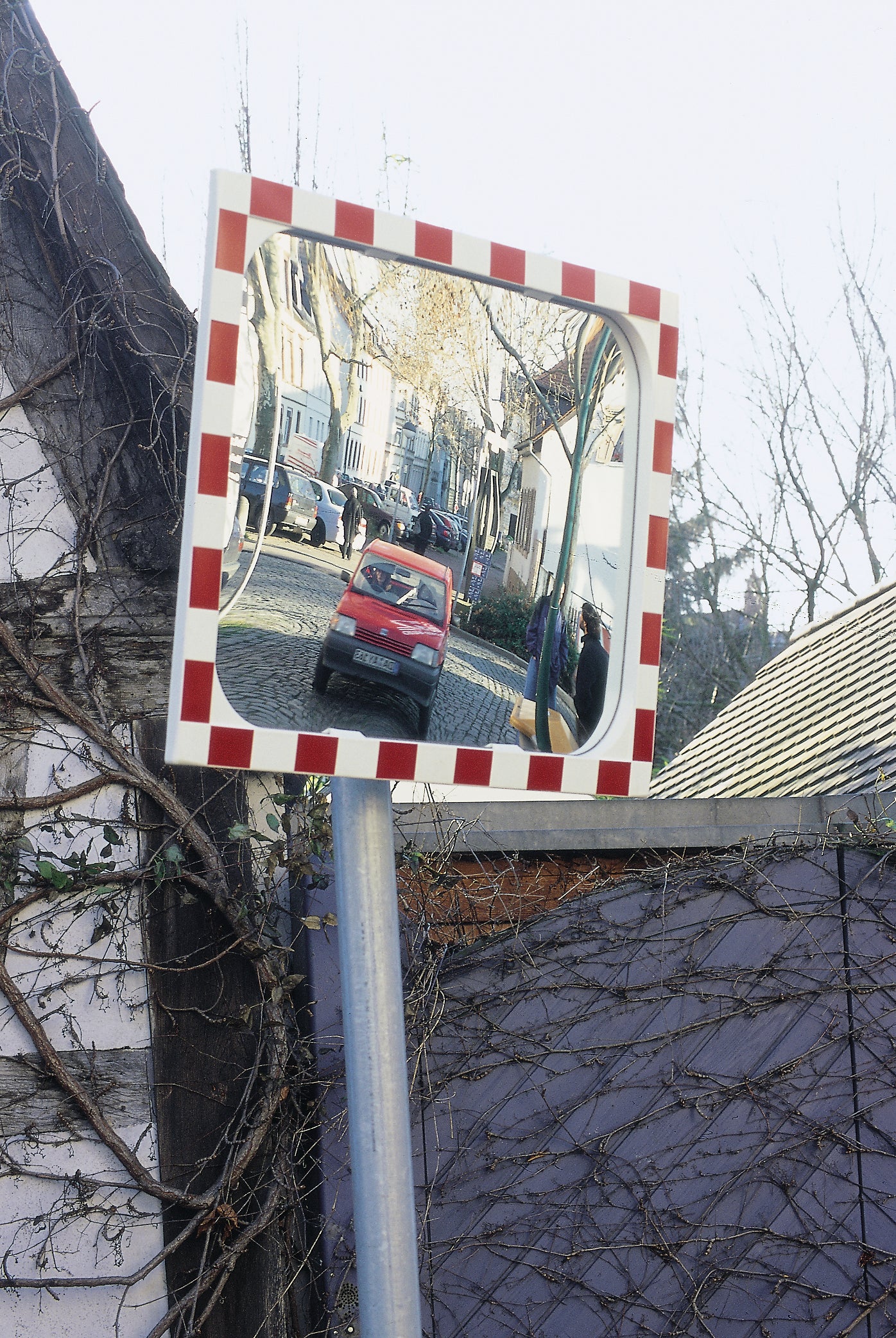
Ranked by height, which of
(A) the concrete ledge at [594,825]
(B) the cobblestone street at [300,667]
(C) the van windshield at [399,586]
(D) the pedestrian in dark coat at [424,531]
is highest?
(D) the pedestrian in dark coat at [424,531]

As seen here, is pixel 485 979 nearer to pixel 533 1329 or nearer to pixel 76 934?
pixel 533 1329

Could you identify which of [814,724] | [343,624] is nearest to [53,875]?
[343,624]

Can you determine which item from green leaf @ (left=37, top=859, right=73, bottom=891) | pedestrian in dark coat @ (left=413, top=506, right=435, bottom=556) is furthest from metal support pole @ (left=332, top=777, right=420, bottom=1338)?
green leaf @ (left=37, top=859, right=73, bottom=891)

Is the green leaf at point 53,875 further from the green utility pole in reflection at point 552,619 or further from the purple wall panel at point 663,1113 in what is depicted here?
the green utility pole in reflection at point 552,619

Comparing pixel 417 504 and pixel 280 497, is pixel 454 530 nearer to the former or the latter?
pixel 417 504

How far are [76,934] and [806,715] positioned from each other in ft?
15.9

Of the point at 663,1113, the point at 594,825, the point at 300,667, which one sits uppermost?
the point at 300,667

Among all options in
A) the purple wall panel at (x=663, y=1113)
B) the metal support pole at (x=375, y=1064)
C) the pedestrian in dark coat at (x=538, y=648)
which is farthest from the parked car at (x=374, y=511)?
the purple wall panel at (x=663, y=1113)

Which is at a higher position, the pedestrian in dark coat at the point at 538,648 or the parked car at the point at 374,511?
the parked car at the point at 374,511

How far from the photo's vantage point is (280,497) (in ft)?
4.83

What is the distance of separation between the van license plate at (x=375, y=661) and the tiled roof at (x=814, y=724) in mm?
2946

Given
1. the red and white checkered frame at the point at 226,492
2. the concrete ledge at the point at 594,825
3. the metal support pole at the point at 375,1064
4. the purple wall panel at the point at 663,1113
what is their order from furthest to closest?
1. the concrete ledge at the point at 594,825
2. the purple wall panel at the point at 663,1113
3. the metal support pole at the point at 375,1064
4. the red and white checkered frame at the point at 226,492

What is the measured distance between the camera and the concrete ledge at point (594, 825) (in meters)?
3.30

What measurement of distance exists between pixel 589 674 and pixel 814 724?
4854mm
